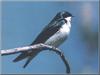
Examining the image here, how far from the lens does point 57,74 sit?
199cm

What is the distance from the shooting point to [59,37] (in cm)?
221

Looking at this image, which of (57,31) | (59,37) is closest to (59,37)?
(59,37)

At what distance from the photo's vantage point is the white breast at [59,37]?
2.04 metres

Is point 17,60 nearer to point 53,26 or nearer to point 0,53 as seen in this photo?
point 0,53

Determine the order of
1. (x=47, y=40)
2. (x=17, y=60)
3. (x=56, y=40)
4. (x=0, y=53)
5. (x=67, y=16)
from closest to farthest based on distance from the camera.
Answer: (x=0, y=53), (x=17, y=60), (x=47, y=40), (x=56, y=40), (x=67, y=16)

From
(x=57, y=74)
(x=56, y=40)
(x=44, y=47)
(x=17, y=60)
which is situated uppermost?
(x=44, y=47)

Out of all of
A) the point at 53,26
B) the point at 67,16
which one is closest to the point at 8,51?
the point at 53,26

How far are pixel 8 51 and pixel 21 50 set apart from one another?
35 mm

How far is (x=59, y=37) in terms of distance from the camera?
7.27 feet

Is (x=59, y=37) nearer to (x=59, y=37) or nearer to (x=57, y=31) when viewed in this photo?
(x=59, y=37)

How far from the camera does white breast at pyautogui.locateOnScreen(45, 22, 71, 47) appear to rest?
2.04 m

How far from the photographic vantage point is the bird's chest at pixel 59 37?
204 cm

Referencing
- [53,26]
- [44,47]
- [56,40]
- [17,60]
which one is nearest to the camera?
[44,47]

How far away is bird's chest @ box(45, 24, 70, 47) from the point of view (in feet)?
6.70
